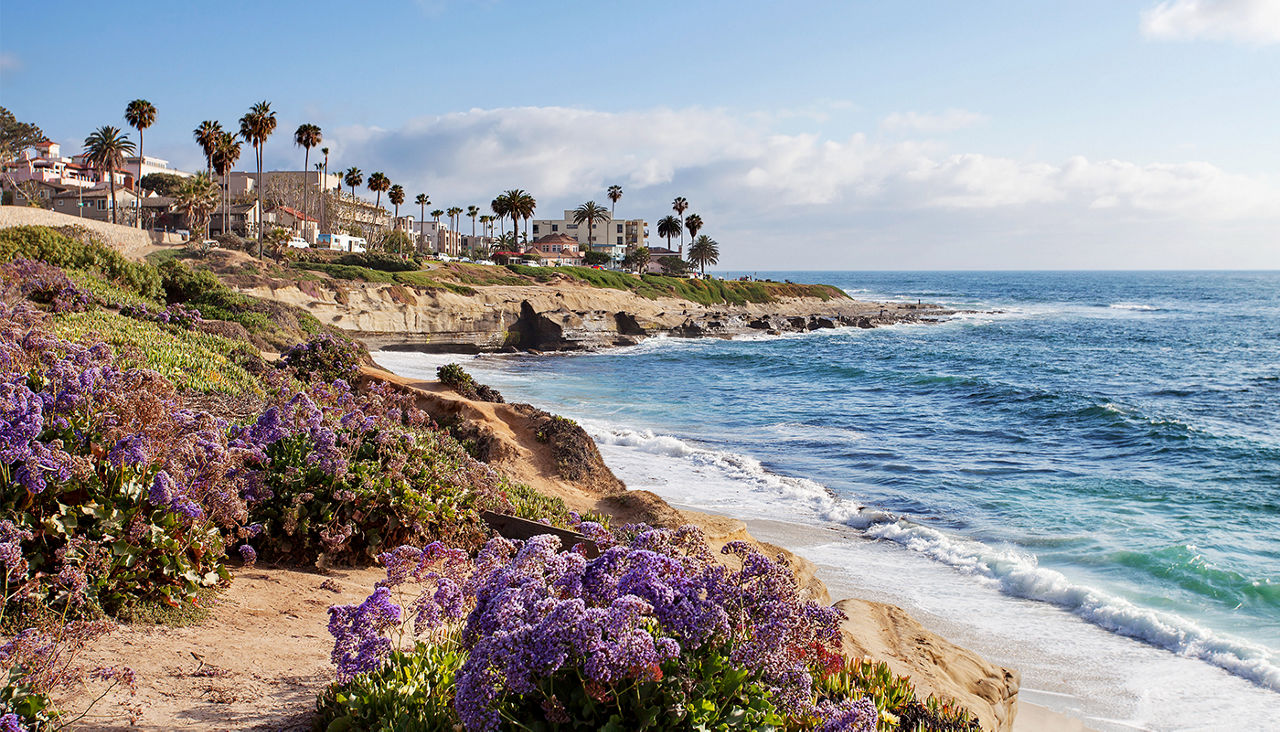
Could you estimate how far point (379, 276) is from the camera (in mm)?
56531

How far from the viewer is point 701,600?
367cm

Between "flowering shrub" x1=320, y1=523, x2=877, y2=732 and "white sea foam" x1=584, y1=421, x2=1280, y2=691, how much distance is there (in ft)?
29.1

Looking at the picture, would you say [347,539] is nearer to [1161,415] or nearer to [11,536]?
[11,536]

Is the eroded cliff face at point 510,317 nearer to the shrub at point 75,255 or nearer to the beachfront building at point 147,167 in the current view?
the shrub at point 75,255

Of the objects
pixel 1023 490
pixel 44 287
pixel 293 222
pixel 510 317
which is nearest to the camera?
pixel 44 287

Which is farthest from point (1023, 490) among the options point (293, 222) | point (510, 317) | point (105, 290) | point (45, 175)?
point (45, 175)

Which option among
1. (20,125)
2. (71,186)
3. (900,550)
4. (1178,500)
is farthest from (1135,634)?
(20,125)

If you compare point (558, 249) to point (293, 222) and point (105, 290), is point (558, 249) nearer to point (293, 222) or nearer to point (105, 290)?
point (293, 222)

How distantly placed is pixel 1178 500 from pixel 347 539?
1780 cm

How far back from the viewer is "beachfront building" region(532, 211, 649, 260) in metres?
145

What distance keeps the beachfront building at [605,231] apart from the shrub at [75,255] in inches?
4696

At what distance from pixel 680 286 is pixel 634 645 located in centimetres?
8627

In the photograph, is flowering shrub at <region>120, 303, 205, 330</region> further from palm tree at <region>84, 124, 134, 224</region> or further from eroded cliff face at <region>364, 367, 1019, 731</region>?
palm tree at <region>84, 124, 134, 224</region>

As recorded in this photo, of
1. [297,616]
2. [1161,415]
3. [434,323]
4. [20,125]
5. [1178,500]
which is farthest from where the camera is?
[20,125]
